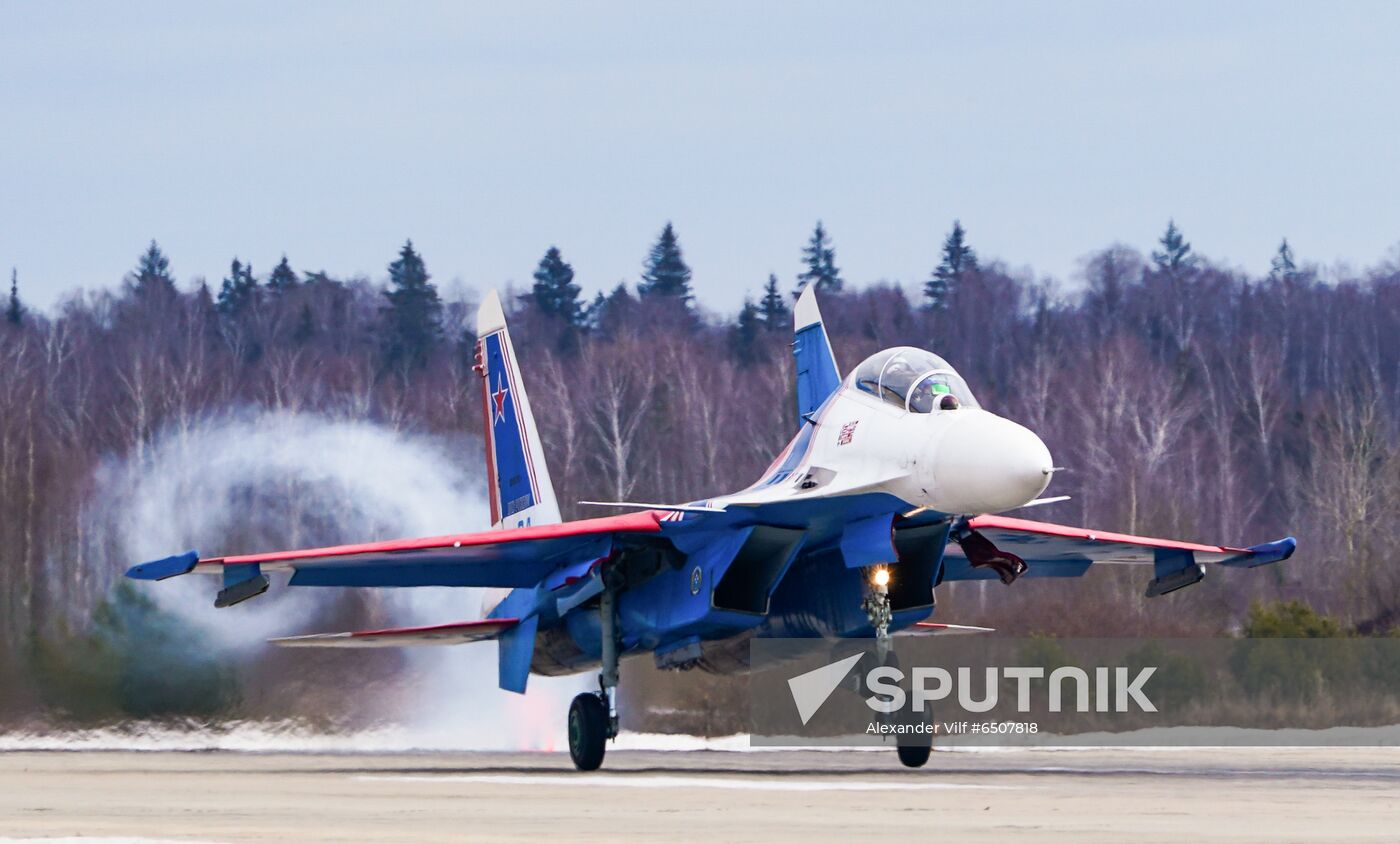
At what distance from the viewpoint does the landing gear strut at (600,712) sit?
53.8ft

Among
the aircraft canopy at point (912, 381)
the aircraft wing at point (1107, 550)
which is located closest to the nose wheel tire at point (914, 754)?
the aircraft wing at point (1107, 550)

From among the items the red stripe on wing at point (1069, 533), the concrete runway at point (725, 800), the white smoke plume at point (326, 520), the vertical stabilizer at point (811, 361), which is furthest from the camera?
the white smoke plume at point (326, 520)

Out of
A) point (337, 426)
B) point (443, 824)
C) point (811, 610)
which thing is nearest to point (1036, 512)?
point (337, 426)

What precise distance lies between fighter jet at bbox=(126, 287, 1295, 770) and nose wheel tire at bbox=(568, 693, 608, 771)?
1cm

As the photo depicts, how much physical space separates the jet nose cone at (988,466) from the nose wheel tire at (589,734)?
388 cm

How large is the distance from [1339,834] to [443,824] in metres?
4.39

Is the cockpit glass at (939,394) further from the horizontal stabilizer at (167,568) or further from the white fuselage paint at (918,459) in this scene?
the horizontal stabilizer at (167,568)

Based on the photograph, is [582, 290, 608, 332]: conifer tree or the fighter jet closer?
the fighter jet

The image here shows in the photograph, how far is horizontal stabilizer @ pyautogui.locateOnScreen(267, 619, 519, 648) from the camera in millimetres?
17906

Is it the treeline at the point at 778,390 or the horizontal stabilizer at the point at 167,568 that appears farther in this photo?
the treeline at the point at 778,390

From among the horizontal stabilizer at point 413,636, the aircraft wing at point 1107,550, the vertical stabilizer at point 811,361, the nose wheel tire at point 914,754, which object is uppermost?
the vertical stabilizer at point 811,361

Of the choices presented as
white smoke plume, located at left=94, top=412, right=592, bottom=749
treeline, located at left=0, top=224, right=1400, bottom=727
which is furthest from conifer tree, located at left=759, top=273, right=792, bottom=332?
white smoke plume, located at left=94, top=412, right=592, bottom=749

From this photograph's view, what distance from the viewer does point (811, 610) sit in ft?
51.9

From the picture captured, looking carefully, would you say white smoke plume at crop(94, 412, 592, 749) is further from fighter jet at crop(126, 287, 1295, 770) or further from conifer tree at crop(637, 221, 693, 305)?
conifer tree at crop(637, 221, 693, 305)
